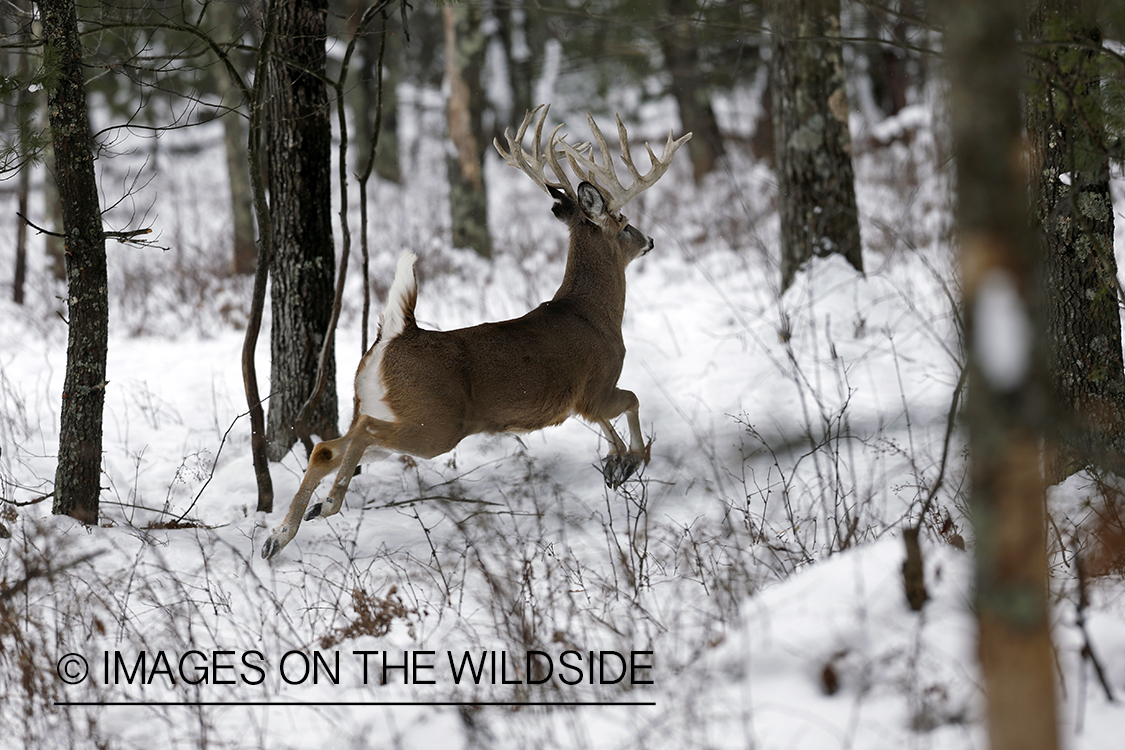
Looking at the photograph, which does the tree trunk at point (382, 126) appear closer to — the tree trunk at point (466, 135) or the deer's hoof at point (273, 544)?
the tree trunk at point (466, 135)

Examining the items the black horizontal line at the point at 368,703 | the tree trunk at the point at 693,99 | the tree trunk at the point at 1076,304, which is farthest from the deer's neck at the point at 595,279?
the tree trunk at the point at 693,99

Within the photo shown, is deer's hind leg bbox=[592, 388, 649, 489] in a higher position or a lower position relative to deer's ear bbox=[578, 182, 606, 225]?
lower

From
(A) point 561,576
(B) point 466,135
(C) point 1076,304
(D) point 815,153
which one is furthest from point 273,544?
(B) point 466,135

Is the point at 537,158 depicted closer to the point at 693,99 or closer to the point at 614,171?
the point at 614,171

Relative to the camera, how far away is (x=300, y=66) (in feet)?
16.0

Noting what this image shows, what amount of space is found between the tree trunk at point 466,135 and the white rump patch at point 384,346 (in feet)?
24.7

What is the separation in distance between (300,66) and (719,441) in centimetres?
311

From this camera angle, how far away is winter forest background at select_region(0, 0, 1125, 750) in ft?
7.16

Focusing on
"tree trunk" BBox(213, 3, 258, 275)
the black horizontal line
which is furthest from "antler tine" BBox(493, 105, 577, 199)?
"tree trunk" BBox(213, 3, 258, 275)

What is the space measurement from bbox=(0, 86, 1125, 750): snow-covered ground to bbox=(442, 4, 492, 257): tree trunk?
13.9ft

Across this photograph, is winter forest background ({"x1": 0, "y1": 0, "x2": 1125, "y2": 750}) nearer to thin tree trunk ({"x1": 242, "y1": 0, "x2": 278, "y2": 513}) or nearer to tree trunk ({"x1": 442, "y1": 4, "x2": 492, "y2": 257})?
thin tree trunk ({"x1": 242, "y1": 0, "x2": 278, "y2": 513})

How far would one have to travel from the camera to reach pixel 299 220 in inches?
211
